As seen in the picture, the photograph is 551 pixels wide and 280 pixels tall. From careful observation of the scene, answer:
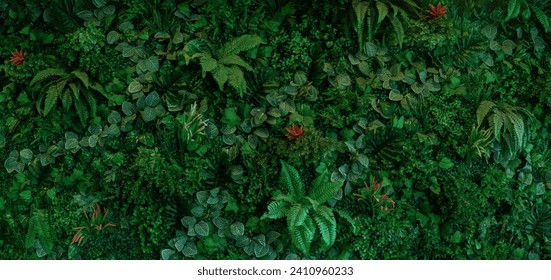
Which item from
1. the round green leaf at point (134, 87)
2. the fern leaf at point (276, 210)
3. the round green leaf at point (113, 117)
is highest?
the round green leaf at point (134, 87)

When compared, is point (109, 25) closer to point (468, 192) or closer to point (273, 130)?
point (273, 130)

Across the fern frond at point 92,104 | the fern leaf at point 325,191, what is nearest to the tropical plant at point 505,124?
the fern leaf at point 325,191

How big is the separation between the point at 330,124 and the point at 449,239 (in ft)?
3.74

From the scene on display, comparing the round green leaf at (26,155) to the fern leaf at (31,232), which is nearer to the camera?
the fern leaf at (31,232)

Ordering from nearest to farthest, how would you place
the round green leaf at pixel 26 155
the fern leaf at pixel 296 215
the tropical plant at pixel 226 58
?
the fern leaf at pixel 296 215
the tropical plant at pixel 226 58
the round green leaf at pixel 26 155

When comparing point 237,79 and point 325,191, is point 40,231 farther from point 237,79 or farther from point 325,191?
point 325,191

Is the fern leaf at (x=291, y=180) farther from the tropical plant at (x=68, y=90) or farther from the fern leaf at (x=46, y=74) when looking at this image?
the fern leaf at (x=46, y=74)

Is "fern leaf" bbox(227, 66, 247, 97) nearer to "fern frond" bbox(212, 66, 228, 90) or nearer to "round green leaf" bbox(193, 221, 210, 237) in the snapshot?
"fern frond" bbox(212, 66, 228, 90)

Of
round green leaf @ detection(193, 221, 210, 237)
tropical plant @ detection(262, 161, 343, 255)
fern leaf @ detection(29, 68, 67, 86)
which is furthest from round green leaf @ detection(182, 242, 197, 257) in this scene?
fern leaf @ detection(29, 68, 67, 86)

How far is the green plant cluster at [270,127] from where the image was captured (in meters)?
3.89

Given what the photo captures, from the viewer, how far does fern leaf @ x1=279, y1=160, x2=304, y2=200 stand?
3830mm

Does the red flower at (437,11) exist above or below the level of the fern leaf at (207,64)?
above

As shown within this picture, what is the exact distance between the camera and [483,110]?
12.8ft

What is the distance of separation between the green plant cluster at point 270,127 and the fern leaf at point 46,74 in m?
0.02
